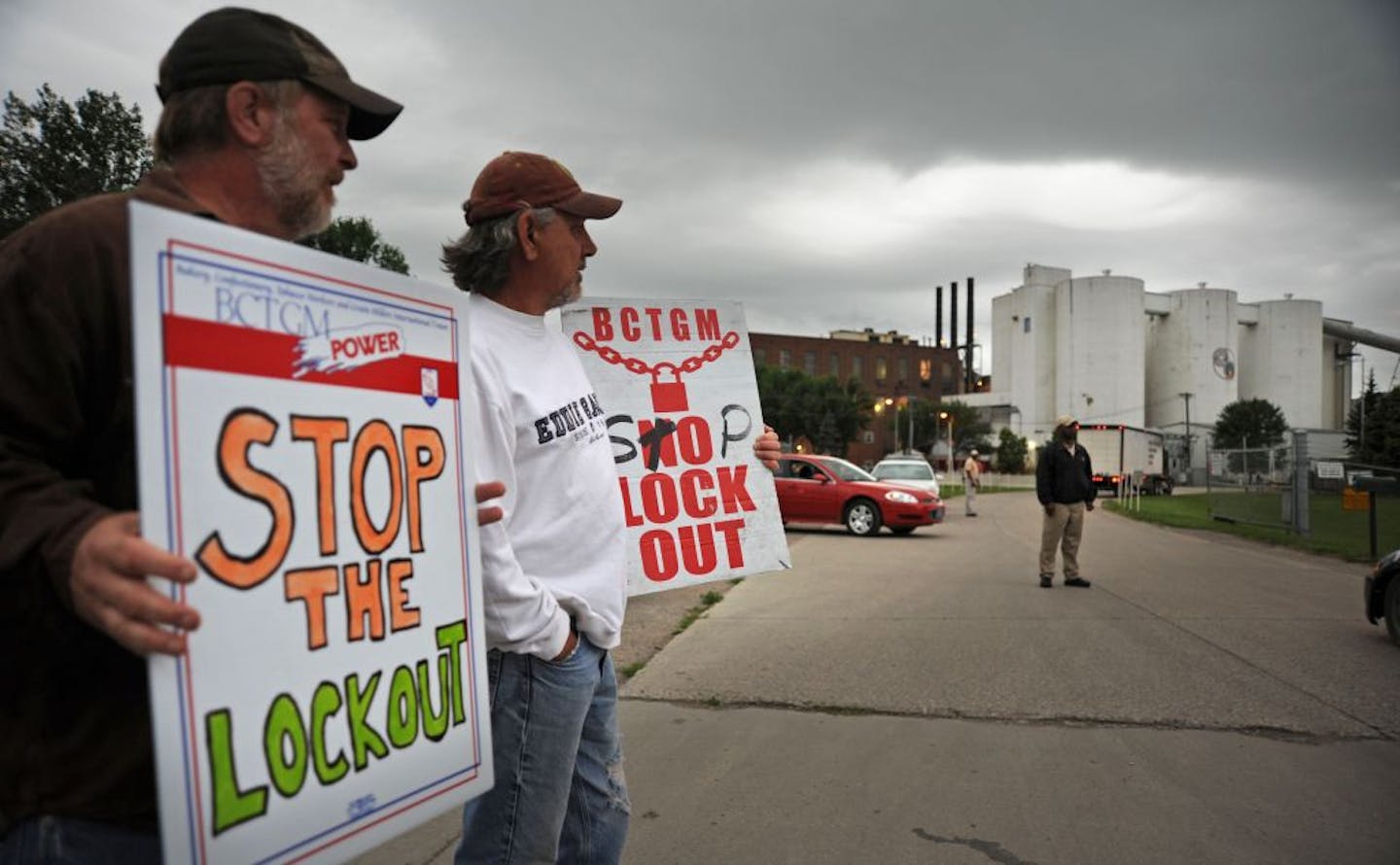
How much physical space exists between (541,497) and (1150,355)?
97005 millimetres

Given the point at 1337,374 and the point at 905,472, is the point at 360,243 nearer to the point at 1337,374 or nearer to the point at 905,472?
the point at 905,472

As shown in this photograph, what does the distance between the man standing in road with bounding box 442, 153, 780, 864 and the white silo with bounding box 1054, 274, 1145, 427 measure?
83.3 meters

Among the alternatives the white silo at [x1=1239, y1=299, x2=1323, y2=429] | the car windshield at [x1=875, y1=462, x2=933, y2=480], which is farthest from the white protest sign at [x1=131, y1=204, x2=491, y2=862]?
the white silo at [x1=1239, y1=299, x2=1323, y2=429]

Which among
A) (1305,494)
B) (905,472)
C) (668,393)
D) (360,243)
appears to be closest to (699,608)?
(668,393)

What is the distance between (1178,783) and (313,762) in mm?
4014

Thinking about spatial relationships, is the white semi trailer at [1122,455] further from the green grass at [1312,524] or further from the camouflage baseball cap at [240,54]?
the camouflage baseball cap at [240,54]

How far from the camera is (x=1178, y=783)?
13.1 feet

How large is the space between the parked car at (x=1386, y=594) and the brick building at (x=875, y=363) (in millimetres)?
76439

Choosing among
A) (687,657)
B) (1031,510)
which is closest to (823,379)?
(1031,510)

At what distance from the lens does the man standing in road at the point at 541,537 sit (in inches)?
73.9

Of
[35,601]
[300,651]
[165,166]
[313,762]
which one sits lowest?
[313,762]

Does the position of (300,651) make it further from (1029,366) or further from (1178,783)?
(1029,366)

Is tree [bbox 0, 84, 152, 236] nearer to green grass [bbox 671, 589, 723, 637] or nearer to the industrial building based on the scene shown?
green grass [bbox 671, 589, 723, 637]

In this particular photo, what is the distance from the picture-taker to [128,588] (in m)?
1.06
